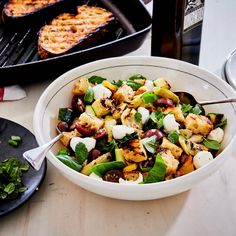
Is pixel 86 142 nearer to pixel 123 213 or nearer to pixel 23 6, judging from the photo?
pixel 123 213

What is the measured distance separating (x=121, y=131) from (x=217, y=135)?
23 cm

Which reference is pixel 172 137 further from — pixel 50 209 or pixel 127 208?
pixel 50 209

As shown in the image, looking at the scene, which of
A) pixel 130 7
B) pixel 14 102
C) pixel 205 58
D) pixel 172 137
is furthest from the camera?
pixel 130 7

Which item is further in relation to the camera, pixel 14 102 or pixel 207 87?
pixel 14 102

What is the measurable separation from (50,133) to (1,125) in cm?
20

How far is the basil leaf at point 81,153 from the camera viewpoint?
95 centimetres

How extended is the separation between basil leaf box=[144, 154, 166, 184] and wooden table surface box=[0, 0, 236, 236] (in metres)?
0.12

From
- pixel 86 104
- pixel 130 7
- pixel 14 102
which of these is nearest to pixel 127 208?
pixel 86 104

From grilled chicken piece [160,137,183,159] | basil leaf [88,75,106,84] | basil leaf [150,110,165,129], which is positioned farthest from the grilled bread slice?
grilled chicken piece [160,137,183,159]

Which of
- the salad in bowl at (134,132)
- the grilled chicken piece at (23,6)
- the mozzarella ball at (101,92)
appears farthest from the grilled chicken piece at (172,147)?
the grilled chicken piece at (23,6)

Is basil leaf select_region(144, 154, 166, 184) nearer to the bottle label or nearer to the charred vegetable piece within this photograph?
the charred vegetable piece

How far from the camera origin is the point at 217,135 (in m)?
1.00

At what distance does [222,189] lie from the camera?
1.02 meters

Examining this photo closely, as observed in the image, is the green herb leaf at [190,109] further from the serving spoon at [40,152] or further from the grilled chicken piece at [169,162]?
the grilled chicken piece at [169,162]
